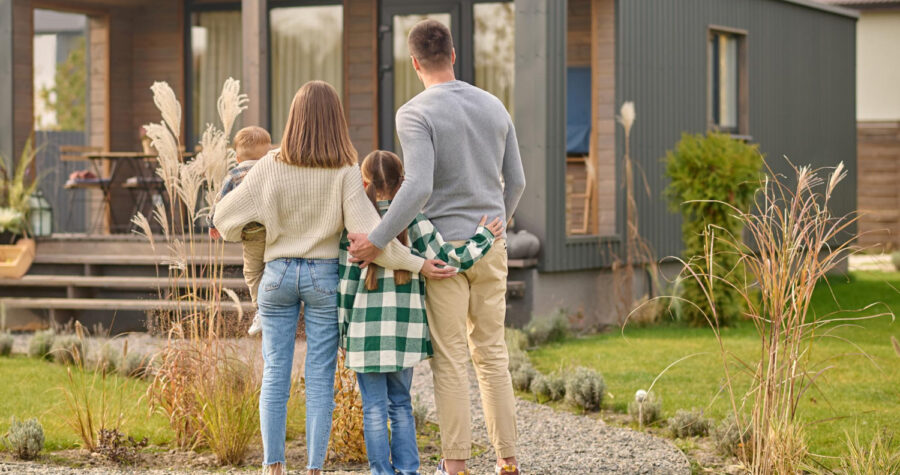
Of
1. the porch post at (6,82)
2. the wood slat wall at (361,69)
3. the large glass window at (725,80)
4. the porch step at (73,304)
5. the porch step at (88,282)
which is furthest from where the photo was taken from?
the large glass window at (725,80)

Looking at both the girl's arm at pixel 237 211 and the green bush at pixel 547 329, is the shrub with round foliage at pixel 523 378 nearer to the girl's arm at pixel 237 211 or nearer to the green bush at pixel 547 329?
the green bush at pixel 547 329

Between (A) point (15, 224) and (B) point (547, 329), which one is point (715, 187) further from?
(A) point (15, 224)

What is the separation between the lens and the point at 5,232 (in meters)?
9.88

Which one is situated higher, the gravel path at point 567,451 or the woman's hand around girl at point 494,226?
the woman's hand around girl at point 494,226

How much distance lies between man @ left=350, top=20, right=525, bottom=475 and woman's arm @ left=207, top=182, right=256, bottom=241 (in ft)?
1.29

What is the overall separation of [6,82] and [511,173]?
7385 mm

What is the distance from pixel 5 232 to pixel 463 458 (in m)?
7.03

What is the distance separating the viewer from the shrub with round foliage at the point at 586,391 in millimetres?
6266

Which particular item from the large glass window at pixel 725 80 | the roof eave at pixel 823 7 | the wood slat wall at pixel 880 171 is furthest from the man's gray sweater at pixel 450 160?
the wood slat wall at pixel 880 171

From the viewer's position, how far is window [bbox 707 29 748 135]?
12.6 meters

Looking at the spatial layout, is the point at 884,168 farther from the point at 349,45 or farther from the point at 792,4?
the point at 349,45

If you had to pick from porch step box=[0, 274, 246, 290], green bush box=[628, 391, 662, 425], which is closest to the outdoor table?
porch step box=[0, 274, 246, 290]

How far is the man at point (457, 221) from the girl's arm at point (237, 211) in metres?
0.39

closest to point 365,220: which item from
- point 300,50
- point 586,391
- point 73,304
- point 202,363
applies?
point 202,363
